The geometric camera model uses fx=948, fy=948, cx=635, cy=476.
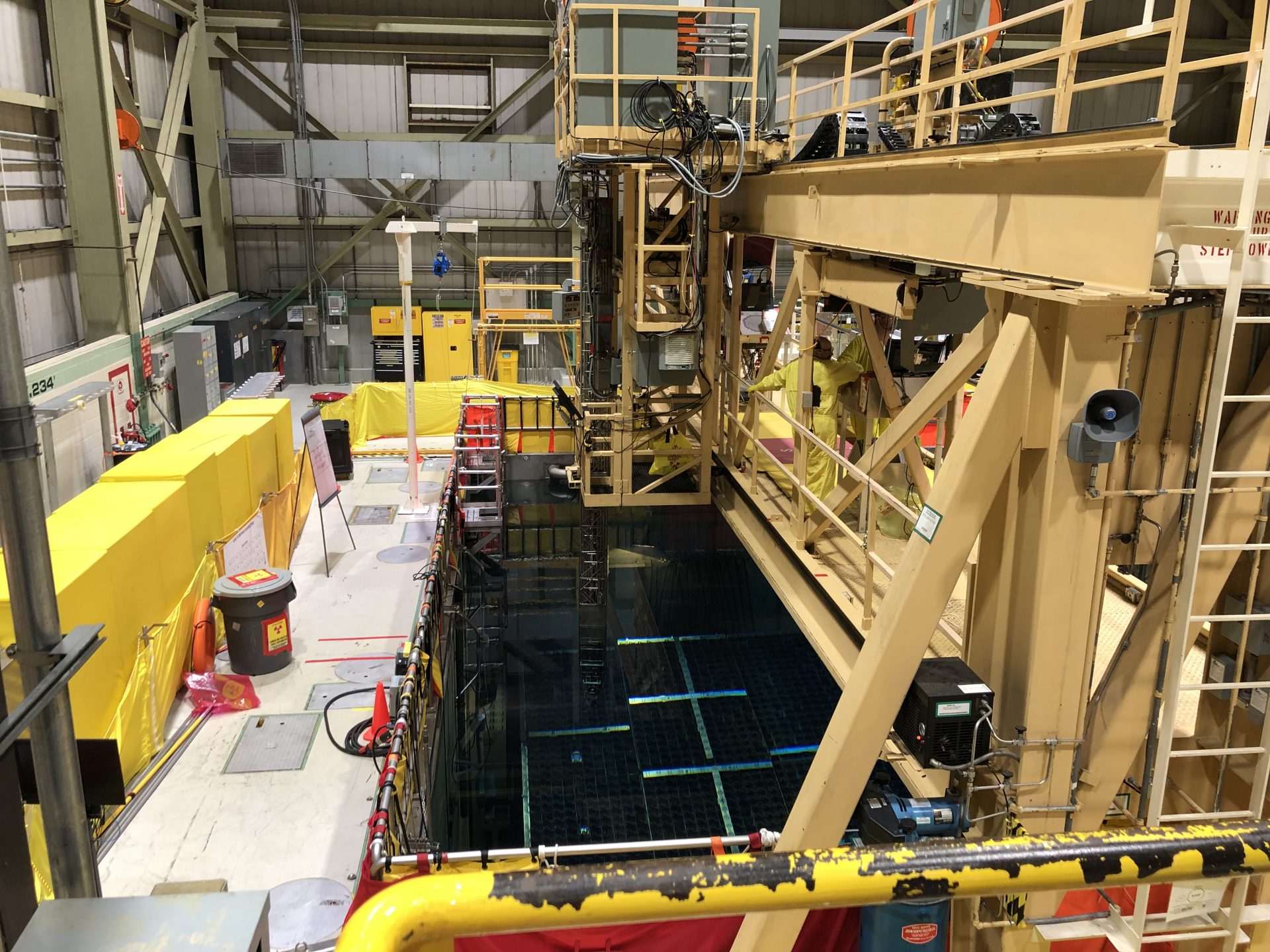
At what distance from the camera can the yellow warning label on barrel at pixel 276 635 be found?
1041 cm

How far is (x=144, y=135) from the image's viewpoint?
1941cm

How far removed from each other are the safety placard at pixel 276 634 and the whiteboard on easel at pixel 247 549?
2.97ft

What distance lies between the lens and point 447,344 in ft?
81.3

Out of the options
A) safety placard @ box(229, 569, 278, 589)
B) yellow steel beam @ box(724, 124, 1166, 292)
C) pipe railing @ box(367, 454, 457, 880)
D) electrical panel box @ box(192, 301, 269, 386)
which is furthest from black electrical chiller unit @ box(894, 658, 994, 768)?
electrical panel box @ box(192, 301, 269, 386)

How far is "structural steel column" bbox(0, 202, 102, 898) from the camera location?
229cm

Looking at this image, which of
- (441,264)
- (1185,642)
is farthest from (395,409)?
(1185,642)

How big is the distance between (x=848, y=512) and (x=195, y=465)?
7200 millimetres

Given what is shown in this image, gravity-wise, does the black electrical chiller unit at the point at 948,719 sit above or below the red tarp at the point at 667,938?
above

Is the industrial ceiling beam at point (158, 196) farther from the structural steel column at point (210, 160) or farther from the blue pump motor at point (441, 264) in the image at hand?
the blue pump motor at point (441, 264)

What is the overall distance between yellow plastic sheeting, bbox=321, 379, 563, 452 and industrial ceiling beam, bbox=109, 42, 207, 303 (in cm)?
464

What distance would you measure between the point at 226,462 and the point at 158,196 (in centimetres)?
1156

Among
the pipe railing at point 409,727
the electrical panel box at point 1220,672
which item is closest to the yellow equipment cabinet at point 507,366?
the pipe railing at point 409,727

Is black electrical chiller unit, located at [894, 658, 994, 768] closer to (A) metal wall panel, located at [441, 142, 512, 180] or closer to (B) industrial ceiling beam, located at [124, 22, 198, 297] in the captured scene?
(B) industrial ceiling beam, located at [124, 22, 198, 297]

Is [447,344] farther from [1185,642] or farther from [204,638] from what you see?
[1185,642]
